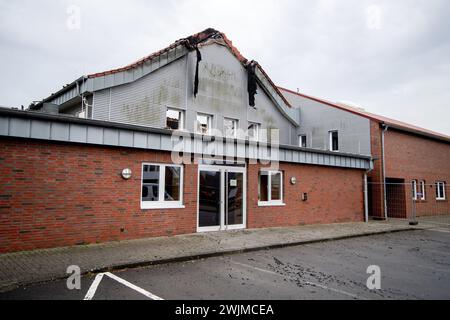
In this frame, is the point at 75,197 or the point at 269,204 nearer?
the point at 75,197

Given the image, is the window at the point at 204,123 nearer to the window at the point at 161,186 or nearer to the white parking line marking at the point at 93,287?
the window at the point at 161,186

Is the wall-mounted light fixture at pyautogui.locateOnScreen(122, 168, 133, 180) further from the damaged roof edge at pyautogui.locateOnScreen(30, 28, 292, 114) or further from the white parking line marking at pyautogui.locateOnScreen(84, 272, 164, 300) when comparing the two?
the damaged roof edge at pyautogui.locateOnScreen(30, 28, 292, 114)

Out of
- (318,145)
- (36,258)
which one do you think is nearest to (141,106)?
(36,258)

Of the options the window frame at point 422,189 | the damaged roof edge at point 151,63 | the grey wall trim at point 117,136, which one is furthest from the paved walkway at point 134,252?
the window frame at point 422,189

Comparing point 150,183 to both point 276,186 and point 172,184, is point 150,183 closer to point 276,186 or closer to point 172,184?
point 172,184

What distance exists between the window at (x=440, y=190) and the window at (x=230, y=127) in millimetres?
15674

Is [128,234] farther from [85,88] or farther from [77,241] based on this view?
[85,88]

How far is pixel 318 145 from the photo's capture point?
19.9m

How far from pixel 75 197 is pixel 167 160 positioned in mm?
2841

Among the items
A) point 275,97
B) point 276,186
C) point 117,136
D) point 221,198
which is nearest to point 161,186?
point 117,136

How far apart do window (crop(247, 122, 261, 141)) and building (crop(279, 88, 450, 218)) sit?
5.23m

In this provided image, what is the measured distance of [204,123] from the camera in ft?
47.7

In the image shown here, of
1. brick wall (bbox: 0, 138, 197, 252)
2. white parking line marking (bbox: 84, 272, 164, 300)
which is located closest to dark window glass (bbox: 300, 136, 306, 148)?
brick wall (bbox: 0, 138, 197, 252)

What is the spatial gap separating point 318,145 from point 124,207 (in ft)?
46.6
